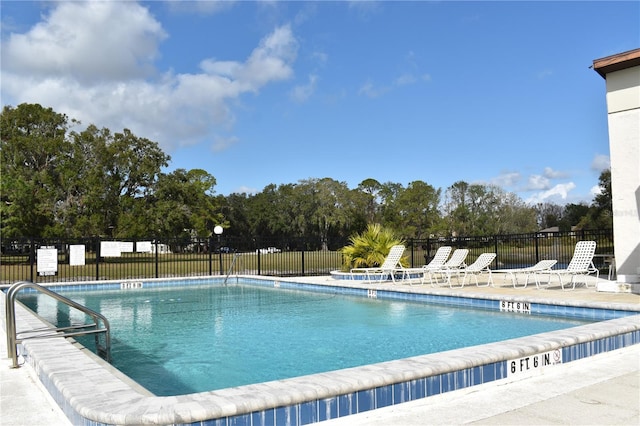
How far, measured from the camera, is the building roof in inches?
370

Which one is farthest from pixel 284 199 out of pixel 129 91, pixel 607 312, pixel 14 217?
pixel 607 312

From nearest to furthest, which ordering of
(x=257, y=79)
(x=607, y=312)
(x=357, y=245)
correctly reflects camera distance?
(x=607, y=312), (x=357, y=245), (x=257, y=79)

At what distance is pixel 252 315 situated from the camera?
9914 mm

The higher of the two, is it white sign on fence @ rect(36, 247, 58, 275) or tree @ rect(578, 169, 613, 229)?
tree @ rect(578, 169, 613, 229)

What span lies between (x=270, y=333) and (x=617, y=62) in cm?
810

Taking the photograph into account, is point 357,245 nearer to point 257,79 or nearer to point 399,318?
point 399,318

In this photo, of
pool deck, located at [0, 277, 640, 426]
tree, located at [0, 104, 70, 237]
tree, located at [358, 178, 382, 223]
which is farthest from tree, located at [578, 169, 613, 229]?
tree, located at [358, 178, 382, 223]

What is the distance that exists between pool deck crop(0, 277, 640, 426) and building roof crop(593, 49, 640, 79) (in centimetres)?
685

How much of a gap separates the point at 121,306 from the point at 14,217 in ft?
56.4

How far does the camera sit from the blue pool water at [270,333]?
5.75 meters

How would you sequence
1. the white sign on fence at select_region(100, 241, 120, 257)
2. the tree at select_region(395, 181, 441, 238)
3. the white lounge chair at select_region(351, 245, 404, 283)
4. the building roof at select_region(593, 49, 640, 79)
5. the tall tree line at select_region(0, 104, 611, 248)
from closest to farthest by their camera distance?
the building roof at select_region(593, 49, 640, 79)
the white lounge chair at select_region(351, 245, 404, 283)
the white sign on fence at select_region(100, 241, 120, 257)
the tall tree line at select_region(0, 104, 611, 248)
the tree at select_region(395, 181, 441, 238)

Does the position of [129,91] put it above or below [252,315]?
above

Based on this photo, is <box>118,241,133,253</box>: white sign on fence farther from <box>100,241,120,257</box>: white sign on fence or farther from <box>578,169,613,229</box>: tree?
<box>578,169,613,229</box>: tree

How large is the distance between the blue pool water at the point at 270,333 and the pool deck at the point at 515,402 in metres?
1.40
